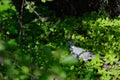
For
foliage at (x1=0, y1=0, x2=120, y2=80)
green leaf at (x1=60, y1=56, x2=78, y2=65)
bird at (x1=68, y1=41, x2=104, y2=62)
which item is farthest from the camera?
bird at (x1=68, y1=41, x2=104, y2=62)

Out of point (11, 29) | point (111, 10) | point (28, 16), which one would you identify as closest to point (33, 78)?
point (11, 29)

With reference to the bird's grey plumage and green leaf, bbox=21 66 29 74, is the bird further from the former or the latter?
green leaf, bbox=21 66 29 74

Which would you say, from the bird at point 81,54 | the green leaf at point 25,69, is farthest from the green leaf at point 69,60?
the bird at point 81,54

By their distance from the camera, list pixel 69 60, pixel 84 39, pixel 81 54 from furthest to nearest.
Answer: pixel 84 39 < pixel 81 54 < pixel 69 60

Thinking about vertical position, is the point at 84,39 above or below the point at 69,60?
below

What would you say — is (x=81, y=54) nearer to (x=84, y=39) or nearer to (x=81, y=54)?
(x=81, y=54)

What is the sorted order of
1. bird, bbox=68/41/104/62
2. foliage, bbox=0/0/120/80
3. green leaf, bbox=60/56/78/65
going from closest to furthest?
1. green leaf, bbox=60/56/78/65
2. foliage, bbox=0/0/120/80
3. bird, bbox=68/41/104/62

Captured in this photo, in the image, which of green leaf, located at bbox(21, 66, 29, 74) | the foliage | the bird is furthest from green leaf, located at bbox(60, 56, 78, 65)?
the bird

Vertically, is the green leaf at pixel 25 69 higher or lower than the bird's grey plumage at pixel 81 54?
higher

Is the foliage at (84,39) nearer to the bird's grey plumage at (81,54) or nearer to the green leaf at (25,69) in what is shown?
the bird's grey plumage at (81,54)

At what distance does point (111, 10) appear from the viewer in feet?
26.9

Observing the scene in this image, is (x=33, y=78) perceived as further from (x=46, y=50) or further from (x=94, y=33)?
(x=94, y=33)

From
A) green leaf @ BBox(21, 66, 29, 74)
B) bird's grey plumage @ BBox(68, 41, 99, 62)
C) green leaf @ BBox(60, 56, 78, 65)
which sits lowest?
bird's grey plumage @ BBox(68, 41, 99, 62)

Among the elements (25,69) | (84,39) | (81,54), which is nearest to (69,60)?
(25,69)
